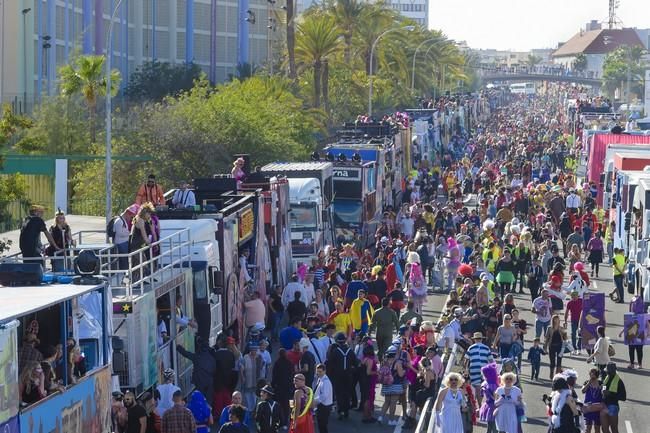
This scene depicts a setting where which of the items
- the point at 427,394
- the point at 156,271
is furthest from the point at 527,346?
the point at 156,271

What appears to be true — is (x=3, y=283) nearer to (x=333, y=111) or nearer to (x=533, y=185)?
(x=533, y=185)

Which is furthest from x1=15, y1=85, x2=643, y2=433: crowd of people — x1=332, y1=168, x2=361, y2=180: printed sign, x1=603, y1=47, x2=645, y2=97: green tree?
x1=603, y1=47, x2=645, y2=97: green tree

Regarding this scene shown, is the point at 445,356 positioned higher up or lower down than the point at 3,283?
lower down

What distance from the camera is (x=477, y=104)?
129 m

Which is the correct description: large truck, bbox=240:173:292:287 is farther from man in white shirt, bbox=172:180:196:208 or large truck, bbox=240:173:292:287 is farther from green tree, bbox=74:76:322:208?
green tree, bbox=74:76:322:208

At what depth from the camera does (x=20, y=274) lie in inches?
527

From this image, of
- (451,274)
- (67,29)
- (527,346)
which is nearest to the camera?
(527,346)

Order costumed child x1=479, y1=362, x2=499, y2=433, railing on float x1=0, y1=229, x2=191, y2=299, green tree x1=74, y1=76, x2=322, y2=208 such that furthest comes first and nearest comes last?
green tree x1=74, y1=76, x2=322, y2=208
costumed child x1=479, y1=362, x2=499, y2=433
railing on float x1=0, y1=229, x2=191, y2=299

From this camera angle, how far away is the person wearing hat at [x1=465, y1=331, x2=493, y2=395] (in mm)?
19484

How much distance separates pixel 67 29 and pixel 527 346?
51496 mm

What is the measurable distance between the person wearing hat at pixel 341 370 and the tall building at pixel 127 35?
38.4 metres

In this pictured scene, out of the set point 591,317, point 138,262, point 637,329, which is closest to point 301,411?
point 138,262

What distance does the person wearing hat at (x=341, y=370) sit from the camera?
19.8 meters

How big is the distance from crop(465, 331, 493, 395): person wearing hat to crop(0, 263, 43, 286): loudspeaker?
7.69m
